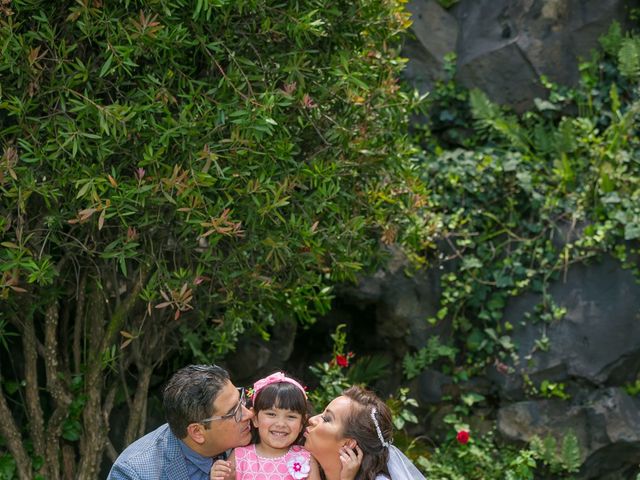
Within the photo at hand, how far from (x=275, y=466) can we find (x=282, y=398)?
29 cm

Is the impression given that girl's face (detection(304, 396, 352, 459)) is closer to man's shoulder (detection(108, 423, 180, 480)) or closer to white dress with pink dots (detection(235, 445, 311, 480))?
white dress with pink dots (detection(235, 445, 311, 480))

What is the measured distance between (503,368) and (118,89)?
340 cm

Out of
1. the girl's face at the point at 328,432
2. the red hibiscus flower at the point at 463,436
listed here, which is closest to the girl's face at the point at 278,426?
the girl's face at the point at 328,432

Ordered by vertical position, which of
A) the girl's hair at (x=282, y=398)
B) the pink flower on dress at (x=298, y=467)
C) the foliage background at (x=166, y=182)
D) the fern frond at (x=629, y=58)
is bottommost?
the fern frond at (x=629, y=58)

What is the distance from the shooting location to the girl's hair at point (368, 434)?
12.9 ft

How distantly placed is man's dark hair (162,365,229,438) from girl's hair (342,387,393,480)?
0.55 m

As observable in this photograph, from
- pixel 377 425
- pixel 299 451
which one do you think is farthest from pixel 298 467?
pixel 377 425

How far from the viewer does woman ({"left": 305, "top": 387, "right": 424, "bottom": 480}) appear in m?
3.93

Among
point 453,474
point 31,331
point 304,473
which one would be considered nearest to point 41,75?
point 31,331

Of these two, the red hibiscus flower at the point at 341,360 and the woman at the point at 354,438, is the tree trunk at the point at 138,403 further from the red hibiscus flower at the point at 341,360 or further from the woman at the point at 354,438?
the woman at the point at 354,438

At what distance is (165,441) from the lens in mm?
4117

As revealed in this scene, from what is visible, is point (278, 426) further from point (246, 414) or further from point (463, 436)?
point (463, 436)

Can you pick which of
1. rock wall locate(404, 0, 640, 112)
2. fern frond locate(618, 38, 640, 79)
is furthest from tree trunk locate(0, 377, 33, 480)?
fern frond locate(618, 38, 640, 79)

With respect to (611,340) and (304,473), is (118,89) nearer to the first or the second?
(304,473)
